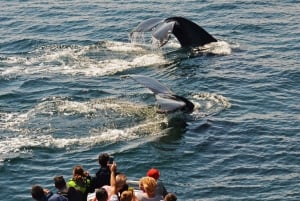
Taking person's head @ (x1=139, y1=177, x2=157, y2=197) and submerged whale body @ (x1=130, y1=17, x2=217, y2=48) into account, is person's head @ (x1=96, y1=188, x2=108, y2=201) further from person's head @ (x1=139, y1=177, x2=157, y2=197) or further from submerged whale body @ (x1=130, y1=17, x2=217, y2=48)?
submerged whale body @ (x1=130, y1=17, x2=217, y2=48)

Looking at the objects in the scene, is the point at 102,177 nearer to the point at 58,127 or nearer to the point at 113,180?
the point at 113,180

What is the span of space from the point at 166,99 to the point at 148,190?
571 centimetres

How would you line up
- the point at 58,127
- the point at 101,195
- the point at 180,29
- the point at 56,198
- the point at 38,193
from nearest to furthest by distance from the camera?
the point at 101,195
the point at 38,193
the point at 56,198
the point at 58,127
the point at 180,29

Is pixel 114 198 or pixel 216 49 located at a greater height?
pixel 216 49

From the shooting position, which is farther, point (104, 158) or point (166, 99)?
point (166, 99)

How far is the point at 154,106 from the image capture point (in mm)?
22281

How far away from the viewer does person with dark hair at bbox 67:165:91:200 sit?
44.9 feet

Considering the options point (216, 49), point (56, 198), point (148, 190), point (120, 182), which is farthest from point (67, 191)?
point (216, 49)

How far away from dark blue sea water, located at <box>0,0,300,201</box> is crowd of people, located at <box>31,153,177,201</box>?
3.12 metres

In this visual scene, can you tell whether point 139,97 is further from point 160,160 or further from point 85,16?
point 85,16

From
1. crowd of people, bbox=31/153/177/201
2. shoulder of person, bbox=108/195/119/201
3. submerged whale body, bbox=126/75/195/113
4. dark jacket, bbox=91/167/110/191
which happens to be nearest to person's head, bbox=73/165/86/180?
crowd of people, bbox=31/153/177/201

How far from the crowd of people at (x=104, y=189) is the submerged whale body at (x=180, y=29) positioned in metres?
9.84

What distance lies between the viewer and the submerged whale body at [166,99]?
59.4ft

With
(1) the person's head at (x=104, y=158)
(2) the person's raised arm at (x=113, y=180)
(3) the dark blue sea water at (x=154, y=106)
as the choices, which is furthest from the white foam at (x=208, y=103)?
(2) the person's raised arm at (x=113, y=180)
